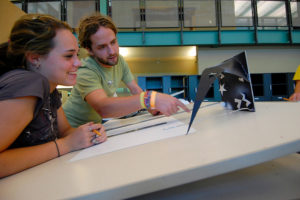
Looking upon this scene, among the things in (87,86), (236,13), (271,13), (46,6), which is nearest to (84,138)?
(87,86)

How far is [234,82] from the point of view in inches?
26.0

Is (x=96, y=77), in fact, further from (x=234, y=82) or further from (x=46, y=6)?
(x=46, y=6)

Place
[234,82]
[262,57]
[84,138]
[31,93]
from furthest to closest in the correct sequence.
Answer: [262,57]
[234,82]
[84,138]
[31,93]

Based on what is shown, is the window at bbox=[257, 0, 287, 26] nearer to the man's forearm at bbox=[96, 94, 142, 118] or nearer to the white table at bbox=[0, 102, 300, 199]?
the man's forearm at bbox=[96, 94, 142, 118]

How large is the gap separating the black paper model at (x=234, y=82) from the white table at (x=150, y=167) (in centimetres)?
13

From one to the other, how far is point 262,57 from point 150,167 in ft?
20.0

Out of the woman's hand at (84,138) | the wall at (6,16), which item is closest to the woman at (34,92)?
the woman's hand at (84,138)

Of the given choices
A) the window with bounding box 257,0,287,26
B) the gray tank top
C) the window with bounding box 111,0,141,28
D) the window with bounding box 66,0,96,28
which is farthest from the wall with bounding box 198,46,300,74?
the gray tank top

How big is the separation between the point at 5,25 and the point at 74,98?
30.9 inches

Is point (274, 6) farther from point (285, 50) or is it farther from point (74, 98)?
point (74, 98)

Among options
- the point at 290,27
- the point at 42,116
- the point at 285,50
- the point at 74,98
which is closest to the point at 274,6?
the point at 290,27

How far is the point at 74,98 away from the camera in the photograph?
106 cm

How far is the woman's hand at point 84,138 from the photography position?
0.51m

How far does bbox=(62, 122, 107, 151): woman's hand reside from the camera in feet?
→ 1.69
